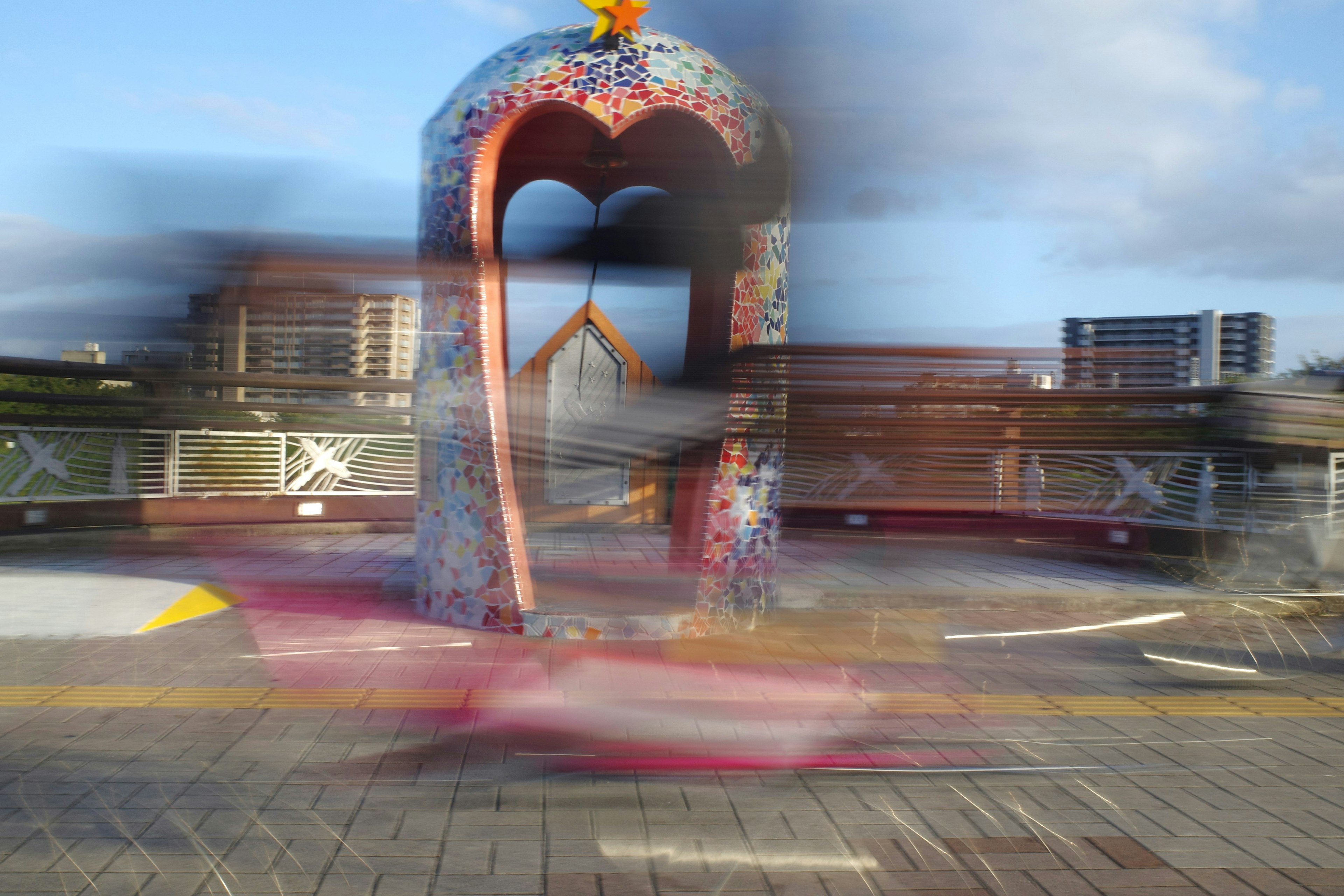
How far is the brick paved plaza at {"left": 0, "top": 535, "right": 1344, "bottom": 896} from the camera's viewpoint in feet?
6.62

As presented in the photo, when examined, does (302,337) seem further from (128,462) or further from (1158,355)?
(1158,355)

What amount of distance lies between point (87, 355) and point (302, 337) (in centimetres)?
34

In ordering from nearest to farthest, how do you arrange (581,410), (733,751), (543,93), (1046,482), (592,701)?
1. (1046,482)
2. (733,751)
3. (592,701)
4. (543,93)
5. (581,410)

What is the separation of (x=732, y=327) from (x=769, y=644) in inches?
51.2

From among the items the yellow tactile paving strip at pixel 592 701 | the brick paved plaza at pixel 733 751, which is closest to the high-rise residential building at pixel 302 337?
the brick paved plaza at pixel 733 751

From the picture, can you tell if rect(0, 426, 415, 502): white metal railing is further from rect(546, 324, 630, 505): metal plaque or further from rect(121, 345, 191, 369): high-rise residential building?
rect(546, 324, 630, 505): metal plaque

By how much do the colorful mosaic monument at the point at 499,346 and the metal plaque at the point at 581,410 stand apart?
462 mm

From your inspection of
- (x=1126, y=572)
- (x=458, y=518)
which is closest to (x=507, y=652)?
(x=458, y=518)

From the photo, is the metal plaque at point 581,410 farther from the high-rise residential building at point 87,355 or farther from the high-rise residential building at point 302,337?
the high-rise residential building at point 87,355

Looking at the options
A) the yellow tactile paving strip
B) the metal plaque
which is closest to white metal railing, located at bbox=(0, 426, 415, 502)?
the yellow tactile paving strip

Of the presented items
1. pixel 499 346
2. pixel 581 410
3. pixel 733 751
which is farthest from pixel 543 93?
pixel 733 751

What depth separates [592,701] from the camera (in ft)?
10.8

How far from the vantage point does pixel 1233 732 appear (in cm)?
312

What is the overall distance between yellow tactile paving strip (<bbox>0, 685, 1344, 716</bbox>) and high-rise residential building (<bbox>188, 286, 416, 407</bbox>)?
1725mm
